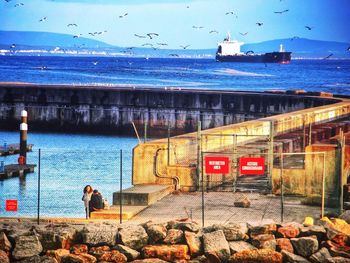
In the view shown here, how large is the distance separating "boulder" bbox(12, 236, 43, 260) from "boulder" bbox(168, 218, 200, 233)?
8.39 feet

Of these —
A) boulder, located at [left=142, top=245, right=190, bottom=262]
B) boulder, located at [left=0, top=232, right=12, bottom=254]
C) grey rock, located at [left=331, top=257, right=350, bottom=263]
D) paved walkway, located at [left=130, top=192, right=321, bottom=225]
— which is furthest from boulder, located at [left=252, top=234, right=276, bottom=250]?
boulder, located at [left=0, top=232, right=12, bottom=254]

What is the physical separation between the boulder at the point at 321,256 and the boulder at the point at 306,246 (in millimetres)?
132

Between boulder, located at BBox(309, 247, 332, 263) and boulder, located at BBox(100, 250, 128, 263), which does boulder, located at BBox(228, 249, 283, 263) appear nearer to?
boulder, located at BBox(309, 247, 332, 263)

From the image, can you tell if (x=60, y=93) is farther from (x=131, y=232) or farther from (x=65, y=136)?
(x=131, y=232)

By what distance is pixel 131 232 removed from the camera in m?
21.4

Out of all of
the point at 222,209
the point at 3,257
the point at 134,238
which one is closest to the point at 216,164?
the point at 222,209

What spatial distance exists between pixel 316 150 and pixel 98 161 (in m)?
23.9

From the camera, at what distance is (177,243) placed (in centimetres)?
2134

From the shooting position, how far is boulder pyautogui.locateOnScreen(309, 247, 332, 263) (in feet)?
68.5

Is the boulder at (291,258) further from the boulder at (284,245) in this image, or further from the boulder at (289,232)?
the boulder at (289,232)

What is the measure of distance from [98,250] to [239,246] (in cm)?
266

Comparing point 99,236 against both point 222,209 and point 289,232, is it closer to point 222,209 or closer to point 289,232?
point 289,232

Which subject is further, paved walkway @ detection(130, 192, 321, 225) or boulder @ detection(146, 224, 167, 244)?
paved walkway @ detection(130, 192, 321, 225)

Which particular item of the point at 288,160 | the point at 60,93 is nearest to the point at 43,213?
the point at 288,160
